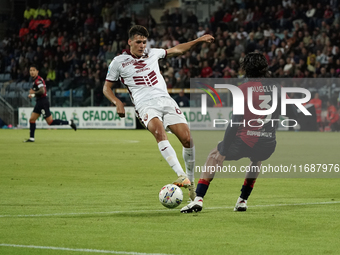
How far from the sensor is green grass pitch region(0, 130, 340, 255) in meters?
5.11

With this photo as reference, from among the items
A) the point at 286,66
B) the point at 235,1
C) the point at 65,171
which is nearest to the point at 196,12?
the point at 235,1

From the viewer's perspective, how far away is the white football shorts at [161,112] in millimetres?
8055

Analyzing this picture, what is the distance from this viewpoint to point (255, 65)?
271 inches

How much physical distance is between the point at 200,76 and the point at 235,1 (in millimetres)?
5091

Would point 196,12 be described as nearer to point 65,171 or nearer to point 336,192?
point 65,171

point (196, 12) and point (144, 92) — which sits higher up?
point (196, 12)

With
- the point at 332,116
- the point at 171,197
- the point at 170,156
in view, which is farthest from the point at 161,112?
the point at 332,116

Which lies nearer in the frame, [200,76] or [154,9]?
[200,76]

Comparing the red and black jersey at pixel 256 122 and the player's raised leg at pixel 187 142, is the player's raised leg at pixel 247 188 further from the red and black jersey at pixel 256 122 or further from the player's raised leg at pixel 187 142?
the player's raised leg at pixel 187 142

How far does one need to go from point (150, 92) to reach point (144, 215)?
214 cm

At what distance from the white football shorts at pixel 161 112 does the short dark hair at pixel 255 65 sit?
145 cm

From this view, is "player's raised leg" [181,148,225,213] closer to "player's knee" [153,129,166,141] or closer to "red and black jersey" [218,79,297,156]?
"red and black jersey" [218,79,297,156]

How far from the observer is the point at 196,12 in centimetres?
3325

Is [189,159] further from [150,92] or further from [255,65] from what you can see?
[255,65]
